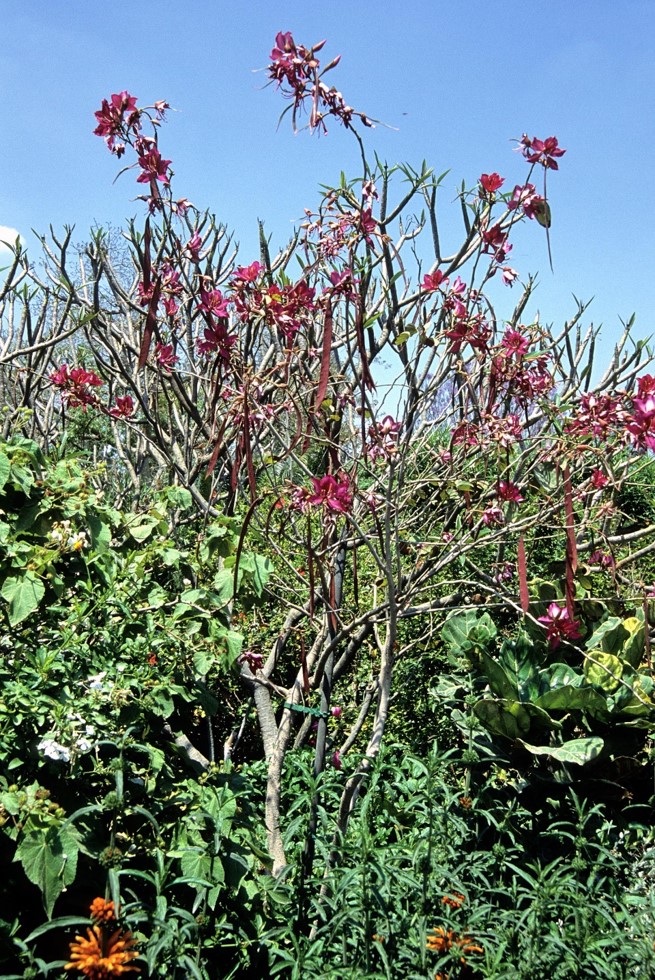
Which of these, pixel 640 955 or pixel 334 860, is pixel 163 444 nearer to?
pixel 334 860

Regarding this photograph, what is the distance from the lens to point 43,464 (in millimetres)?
3055

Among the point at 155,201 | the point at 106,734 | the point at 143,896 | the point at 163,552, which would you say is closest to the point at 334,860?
the point at 143,896

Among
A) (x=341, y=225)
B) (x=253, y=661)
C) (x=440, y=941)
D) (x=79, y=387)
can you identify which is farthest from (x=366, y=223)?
(x=440, y=941)

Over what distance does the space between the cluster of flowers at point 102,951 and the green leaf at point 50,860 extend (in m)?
0.11

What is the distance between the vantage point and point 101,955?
2031mm

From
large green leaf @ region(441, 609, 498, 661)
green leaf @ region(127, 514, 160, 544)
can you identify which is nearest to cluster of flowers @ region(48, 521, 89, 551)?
green leaf @ region(127, 514, 160, 544)

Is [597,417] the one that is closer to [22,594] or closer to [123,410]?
[22,594]

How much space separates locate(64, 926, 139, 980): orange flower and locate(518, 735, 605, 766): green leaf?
1.86 metres

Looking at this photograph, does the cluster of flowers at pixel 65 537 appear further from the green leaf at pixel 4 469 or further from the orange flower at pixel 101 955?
the orange flower at pixel 101 955

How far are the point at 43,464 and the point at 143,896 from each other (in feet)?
4.69

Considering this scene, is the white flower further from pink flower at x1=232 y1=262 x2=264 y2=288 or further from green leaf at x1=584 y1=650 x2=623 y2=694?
green leaf at x1=584 y1=650 x2=623 y2=694

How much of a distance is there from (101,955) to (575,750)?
6.62ft

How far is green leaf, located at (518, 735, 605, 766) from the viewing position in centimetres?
337

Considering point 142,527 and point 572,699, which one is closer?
point 142,527
